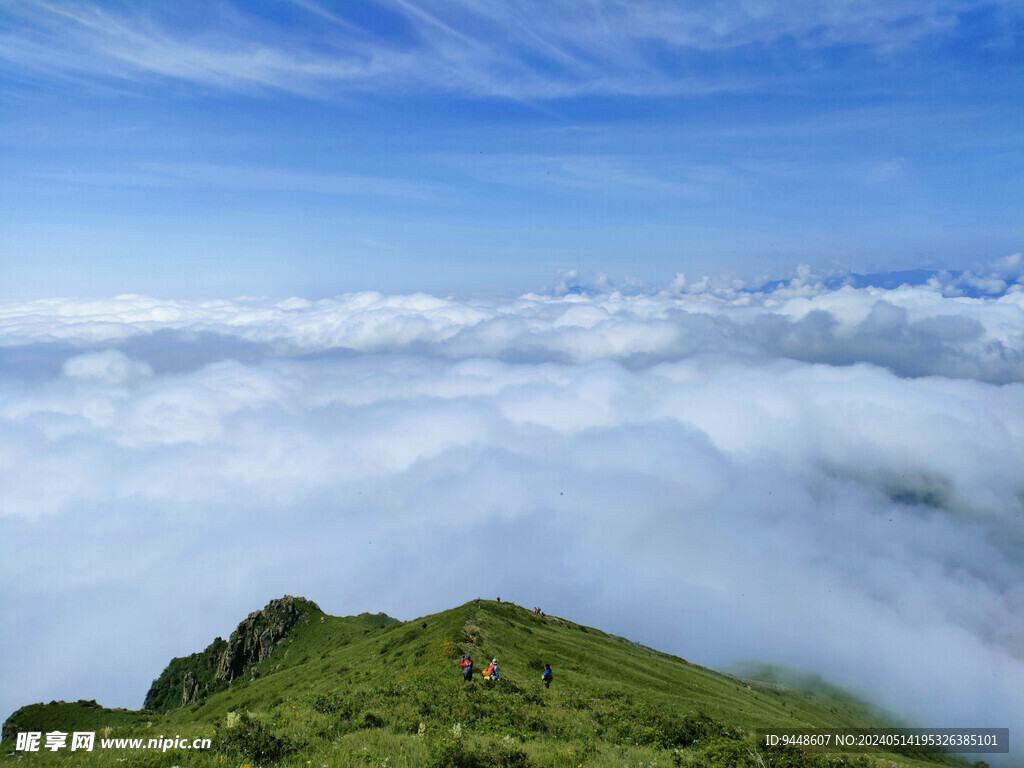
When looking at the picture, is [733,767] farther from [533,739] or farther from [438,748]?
[438,748]

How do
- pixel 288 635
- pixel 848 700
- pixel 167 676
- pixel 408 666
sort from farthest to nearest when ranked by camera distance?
pixel 848 700 → pixel 167 676 → pixel 288 635 → pixel 408 666

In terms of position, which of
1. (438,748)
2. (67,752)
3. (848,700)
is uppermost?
(438,748)

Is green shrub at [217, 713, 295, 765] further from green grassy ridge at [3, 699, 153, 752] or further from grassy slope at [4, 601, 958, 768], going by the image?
green grassy ridge at [3, 699, 153, 752]

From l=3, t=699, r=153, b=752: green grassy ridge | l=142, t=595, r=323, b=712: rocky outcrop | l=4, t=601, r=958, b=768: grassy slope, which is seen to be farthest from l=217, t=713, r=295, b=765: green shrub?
l=142, t=595, r=323, b=712: rocky outcrop

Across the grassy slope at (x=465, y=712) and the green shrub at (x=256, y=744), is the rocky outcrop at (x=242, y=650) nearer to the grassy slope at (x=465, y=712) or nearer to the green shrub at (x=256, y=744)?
the grassy slope at (x=465, y=712)

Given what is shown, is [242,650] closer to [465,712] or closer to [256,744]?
[465,712]

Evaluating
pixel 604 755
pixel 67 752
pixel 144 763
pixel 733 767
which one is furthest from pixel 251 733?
pixel 733 767
